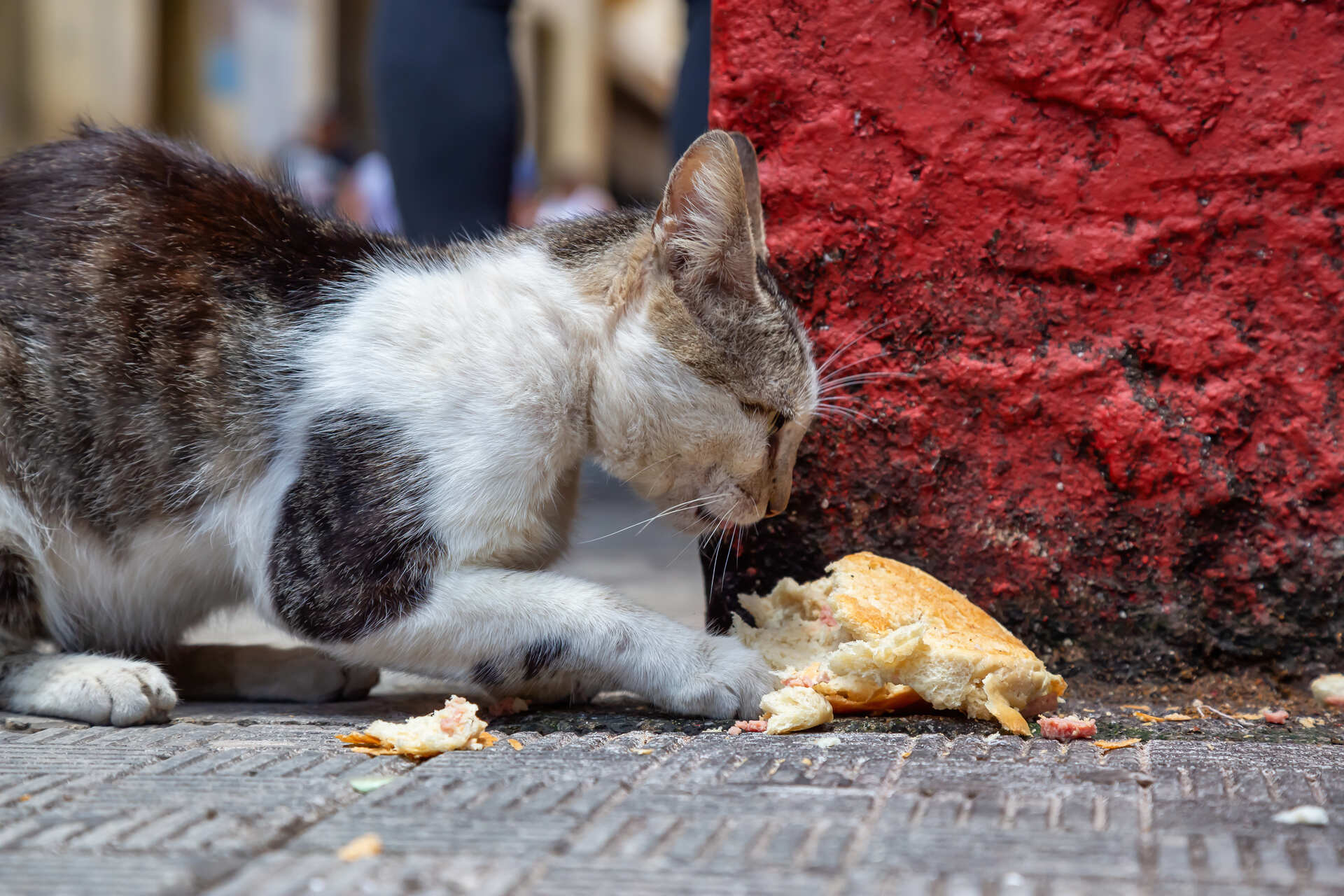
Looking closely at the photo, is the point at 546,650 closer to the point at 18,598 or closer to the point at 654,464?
the point at 654,464

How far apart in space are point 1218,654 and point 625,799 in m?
1.33

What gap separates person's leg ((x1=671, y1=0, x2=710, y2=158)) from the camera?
2.98m

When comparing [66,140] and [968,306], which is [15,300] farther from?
[968,306]

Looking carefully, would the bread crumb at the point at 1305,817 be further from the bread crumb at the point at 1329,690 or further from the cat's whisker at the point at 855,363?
the cat's whisker at the point at 855,363

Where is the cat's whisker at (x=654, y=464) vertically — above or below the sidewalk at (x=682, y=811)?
above

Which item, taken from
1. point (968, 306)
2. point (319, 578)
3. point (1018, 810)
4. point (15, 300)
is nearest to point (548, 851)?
point (1018, 810)

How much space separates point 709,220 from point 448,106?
1.50 meters

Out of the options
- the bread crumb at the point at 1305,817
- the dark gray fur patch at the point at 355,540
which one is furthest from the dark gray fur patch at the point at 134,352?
the bread crumb at the point at 1305,817

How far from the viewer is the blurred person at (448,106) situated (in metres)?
3.34

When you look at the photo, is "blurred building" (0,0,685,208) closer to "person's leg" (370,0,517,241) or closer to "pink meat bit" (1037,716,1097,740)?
"person's leg" (370,0,517,241)

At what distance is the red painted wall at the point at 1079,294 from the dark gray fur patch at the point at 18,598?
140 centimetres

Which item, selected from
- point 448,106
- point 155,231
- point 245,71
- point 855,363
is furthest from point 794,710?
point 245,71

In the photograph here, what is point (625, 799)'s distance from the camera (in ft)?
4.78

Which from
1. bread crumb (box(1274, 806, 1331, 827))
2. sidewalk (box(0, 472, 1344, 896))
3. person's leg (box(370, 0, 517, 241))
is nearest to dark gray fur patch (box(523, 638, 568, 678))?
sidewalk (box(0, 472, 1344, 896))
